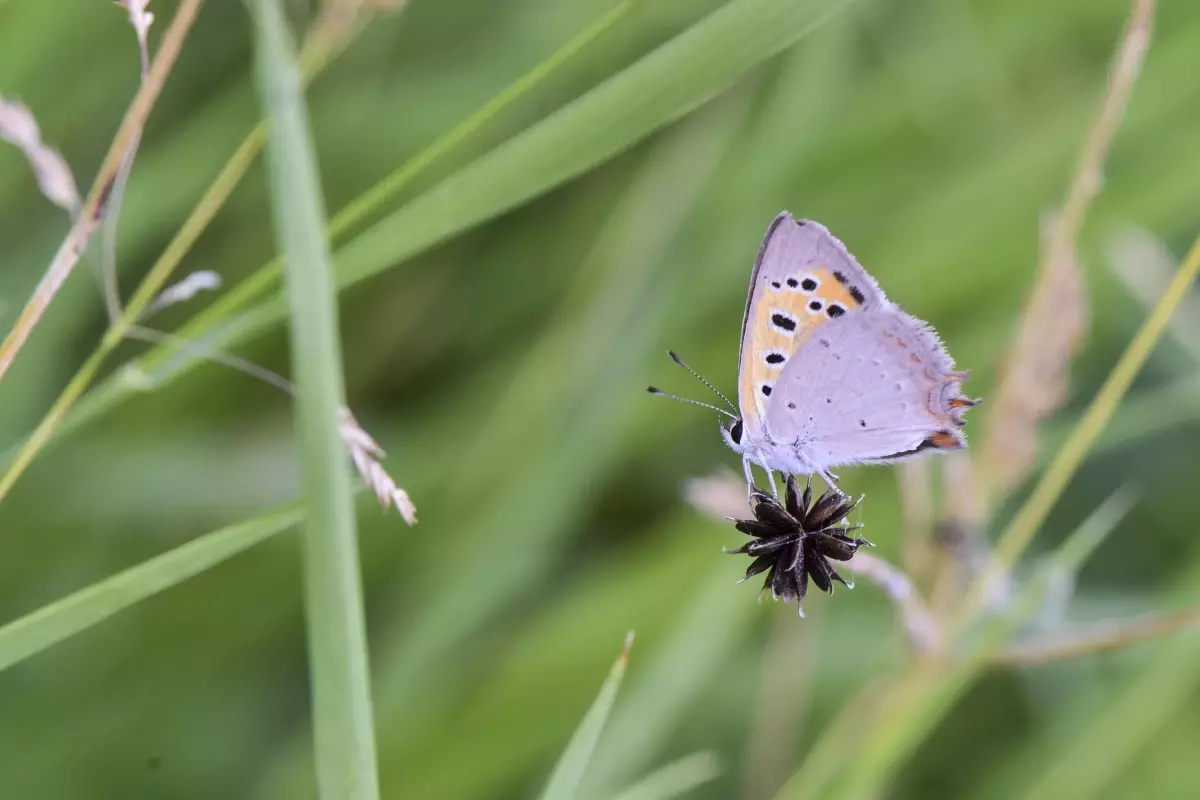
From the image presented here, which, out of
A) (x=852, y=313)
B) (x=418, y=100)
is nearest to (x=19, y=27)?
(x=418, y=100)

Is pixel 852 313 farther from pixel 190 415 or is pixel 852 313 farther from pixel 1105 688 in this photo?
pixel 190 415

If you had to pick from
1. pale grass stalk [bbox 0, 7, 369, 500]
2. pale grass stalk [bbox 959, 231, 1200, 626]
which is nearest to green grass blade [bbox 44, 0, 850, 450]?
pale grass stalk [bbox 0, 7, 369, 500]

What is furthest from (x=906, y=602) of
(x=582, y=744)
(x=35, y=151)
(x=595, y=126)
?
(x=35, y=151)

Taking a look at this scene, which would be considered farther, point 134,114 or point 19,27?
point 19,27

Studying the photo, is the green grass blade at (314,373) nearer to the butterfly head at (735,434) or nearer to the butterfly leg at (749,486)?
the butterfly leg at (749,486)

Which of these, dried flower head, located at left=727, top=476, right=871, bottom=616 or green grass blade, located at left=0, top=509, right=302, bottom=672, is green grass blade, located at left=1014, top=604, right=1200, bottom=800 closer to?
dried flower head, located at left=727, top=476, right=871, bottom=616

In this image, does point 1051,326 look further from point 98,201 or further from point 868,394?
point 98,201
